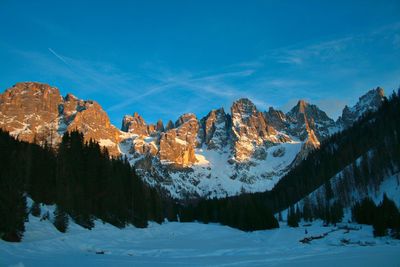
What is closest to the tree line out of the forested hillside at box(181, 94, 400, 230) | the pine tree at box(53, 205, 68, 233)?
the pine tree at box(53, 205, 68, 233)

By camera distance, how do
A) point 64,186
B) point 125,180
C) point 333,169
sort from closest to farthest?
point 64,186 < point 125,180 < point 333,169

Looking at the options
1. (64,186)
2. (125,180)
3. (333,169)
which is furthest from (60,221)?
(333,169)

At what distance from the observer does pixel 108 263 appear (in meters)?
21.4

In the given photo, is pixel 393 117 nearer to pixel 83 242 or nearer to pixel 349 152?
pixel 349 152

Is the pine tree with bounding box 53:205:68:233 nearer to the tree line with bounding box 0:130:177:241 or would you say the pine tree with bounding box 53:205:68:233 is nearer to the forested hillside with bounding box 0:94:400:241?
the tree line with bounding box 0:130:177:241

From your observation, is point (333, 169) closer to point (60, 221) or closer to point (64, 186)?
point (64, 186)

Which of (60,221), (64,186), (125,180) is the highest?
(125,180)

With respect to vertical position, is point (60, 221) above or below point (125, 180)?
below

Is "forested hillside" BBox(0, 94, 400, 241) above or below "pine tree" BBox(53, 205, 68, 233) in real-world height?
above

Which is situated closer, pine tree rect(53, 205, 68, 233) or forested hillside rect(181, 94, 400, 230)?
pine tree rect(53, 205, 68, 233)

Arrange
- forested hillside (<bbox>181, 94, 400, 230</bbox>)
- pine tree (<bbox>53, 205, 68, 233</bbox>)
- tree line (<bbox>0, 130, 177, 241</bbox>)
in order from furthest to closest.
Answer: forested hillside (<bbox>181, 94, 400, 230</bbox>) < pine tree (<bbox>53, 205, 68, 233</bbox>) < tree line (<bbox>0, 130, 177, 241</bbox>)

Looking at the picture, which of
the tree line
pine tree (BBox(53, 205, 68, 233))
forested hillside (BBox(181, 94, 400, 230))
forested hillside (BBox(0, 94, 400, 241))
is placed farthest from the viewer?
forested hillside (BBox(181, 94, 400, 230))

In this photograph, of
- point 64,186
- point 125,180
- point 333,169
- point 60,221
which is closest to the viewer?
point 60,221

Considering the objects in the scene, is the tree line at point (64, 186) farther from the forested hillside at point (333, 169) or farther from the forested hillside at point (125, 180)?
the forested hillside at point (333, 169)
